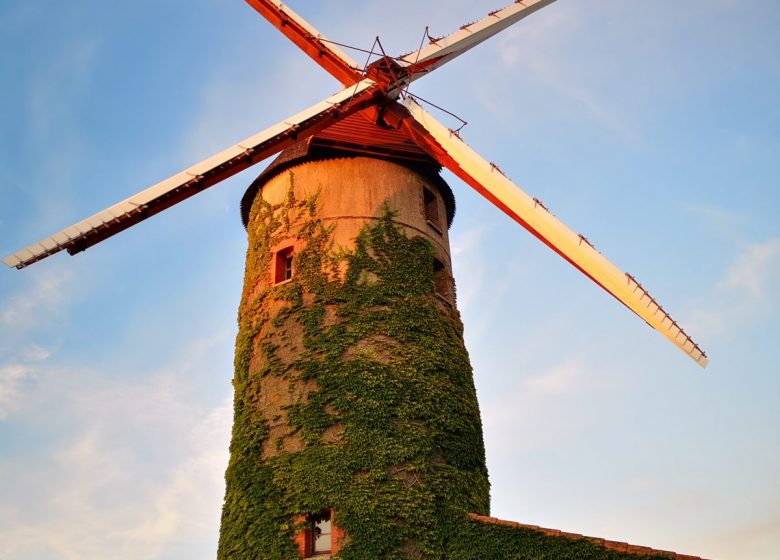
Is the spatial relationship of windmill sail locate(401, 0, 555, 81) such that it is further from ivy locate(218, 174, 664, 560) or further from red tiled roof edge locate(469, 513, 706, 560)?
red tiled roof edge locate(469, 513, 706, 560)

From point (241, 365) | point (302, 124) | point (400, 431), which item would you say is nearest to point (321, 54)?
point (302, 124)

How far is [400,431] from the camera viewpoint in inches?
482

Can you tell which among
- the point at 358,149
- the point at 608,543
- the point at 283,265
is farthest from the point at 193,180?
the point at 608,543

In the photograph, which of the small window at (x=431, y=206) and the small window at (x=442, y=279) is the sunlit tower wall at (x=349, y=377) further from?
the small window at (x=431, y=206)

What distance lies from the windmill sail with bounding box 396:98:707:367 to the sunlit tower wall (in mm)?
918

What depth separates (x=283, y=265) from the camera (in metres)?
15.0

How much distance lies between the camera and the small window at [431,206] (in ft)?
52.9

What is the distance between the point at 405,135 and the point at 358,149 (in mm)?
1369

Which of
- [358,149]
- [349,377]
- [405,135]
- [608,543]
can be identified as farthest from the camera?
[405,135]

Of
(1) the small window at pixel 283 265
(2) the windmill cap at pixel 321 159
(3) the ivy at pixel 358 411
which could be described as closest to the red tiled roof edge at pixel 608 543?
(3) the ivy at pixel 358 411

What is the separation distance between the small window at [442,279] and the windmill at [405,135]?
1850 millimetres

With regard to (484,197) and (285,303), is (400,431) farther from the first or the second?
(484,197)

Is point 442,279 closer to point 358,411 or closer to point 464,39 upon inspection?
point 358,411

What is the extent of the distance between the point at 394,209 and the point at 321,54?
17.2 ft
